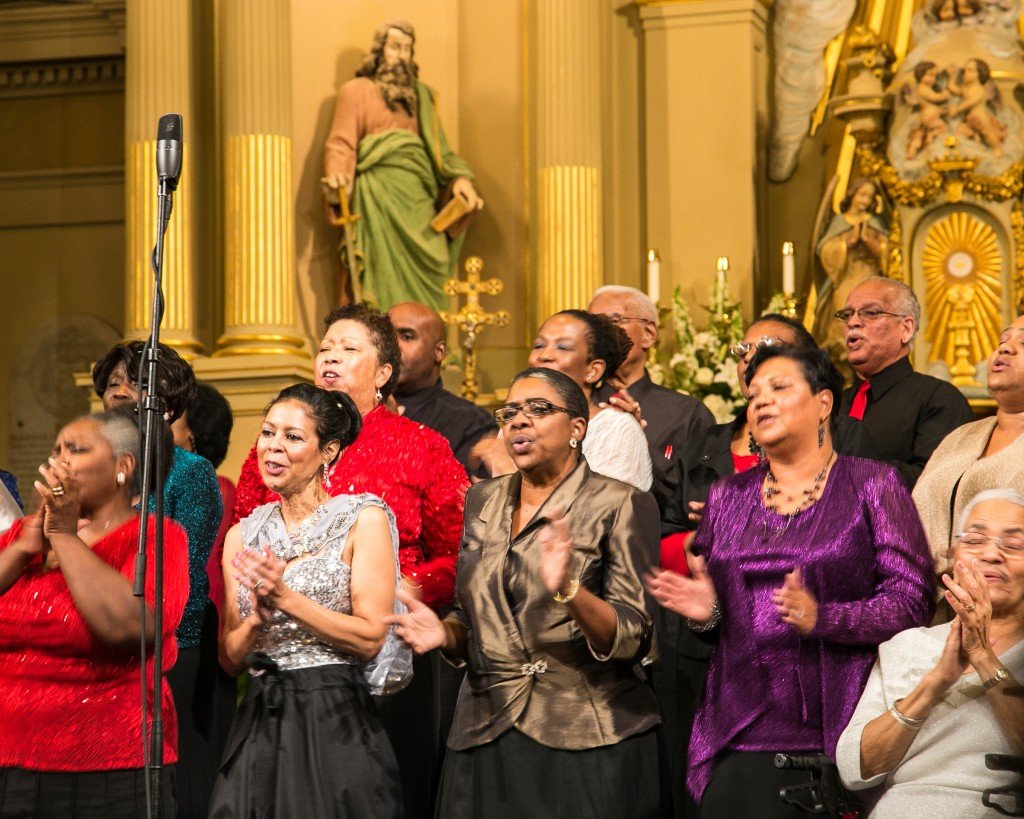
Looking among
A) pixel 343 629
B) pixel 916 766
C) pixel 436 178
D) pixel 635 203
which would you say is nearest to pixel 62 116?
pixel 436 178

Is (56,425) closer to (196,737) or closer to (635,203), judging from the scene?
(635,203)

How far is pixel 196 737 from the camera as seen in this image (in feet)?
15.4

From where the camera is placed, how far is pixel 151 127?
8797mm

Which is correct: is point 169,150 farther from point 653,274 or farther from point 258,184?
point 653,274

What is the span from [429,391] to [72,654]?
2119 millimetres

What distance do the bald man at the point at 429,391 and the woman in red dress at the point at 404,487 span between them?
81 cm

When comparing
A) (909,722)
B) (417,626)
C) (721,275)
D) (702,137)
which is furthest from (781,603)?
(702,137)

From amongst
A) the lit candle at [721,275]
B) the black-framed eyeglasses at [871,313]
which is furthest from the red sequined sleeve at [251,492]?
the lit candle at [721,275]

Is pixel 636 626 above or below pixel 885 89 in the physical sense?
below

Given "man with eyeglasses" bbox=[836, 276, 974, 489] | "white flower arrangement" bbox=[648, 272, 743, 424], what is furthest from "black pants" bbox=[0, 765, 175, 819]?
"white flower arrangement" bbox=[648, 272, 743, 424]

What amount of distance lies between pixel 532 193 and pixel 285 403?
18.0ft

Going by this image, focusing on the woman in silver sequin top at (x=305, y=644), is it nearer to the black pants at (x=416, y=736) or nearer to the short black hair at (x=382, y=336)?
the black pants at (x=416, y=736)

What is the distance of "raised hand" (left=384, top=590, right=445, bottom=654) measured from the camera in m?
3.83

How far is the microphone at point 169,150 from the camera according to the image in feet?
12.7
